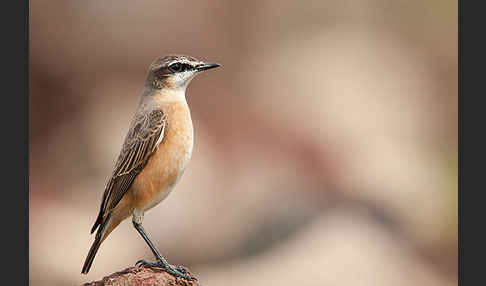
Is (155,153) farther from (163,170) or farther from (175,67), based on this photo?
(175,67)

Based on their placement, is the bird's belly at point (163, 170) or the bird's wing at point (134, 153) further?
the bird's wing at point (134, 153)

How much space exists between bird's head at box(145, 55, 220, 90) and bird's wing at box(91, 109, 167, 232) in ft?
1.23

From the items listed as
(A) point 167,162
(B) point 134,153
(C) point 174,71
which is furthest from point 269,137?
(A) point 167,162

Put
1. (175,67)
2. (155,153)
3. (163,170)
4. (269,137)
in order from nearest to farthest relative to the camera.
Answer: (163,170) < (155,153) < (175,67) < (269,137)

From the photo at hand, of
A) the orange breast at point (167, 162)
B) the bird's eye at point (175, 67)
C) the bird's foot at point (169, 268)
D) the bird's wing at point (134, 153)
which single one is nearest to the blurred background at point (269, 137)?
the bird's foot at point (169, 268)

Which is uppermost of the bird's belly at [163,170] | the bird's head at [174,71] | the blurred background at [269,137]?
the bird's head at [174,71]

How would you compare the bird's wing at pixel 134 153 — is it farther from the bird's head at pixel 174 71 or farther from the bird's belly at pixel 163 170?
the bird's head at pixel 174 71

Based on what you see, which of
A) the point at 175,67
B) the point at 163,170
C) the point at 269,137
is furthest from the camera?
the point at 269,137

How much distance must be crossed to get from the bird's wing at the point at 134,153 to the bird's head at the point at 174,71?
38 cm

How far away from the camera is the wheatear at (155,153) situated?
8.60 meters

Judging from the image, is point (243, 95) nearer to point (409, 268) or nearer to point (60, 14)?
point (60, 14)

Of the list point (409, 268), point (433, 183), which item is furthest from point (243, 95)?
point (409, 268)

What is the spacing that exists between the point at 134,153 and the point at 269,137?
1259 centimetres

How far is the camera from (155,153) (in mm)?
8711
